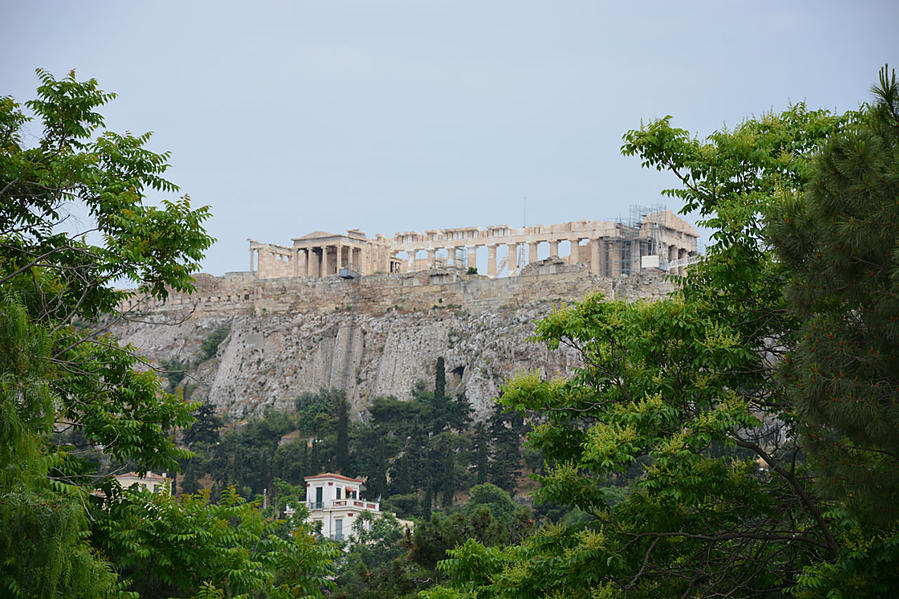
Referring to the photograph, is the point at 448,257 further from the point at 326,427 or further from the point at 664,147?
the point at 664,147

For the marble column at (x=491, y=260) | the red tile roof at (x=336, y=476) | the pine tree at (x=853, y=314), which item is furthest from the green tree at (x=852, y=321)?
the marble column at (x=491, y=260)

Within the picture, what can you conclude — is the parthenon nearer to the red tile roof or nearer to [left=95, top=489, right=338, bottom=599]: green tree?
the red tile roof

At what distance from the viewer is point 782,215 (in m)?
10.9

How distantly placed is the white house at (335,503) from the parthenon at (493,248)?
2100 cm

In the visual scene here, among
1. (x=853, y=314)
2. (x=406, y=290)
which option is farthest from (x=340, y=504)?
(x=853, y=314)

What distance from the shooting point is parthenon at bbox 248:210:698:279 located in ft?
220

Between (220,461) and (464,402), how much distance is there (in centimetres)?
1230

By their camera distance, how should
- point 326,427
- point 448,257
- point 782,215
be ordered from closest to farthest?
point 782,215 < point 326,427 < point 448,257

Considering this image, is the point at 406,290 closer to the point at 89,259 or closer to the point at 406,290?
the point at 406,290

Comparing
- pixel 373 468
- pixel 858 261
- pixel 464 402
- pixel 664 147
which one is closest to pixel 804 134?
pixel 664 147

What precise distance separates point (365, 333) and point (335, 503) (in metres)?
19.3

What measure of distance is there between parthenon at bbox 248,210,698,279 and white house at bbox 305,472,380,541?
21.0m

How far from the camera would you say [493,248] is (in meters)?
73.6

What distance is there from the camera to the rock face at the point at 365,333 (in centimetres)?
5984
